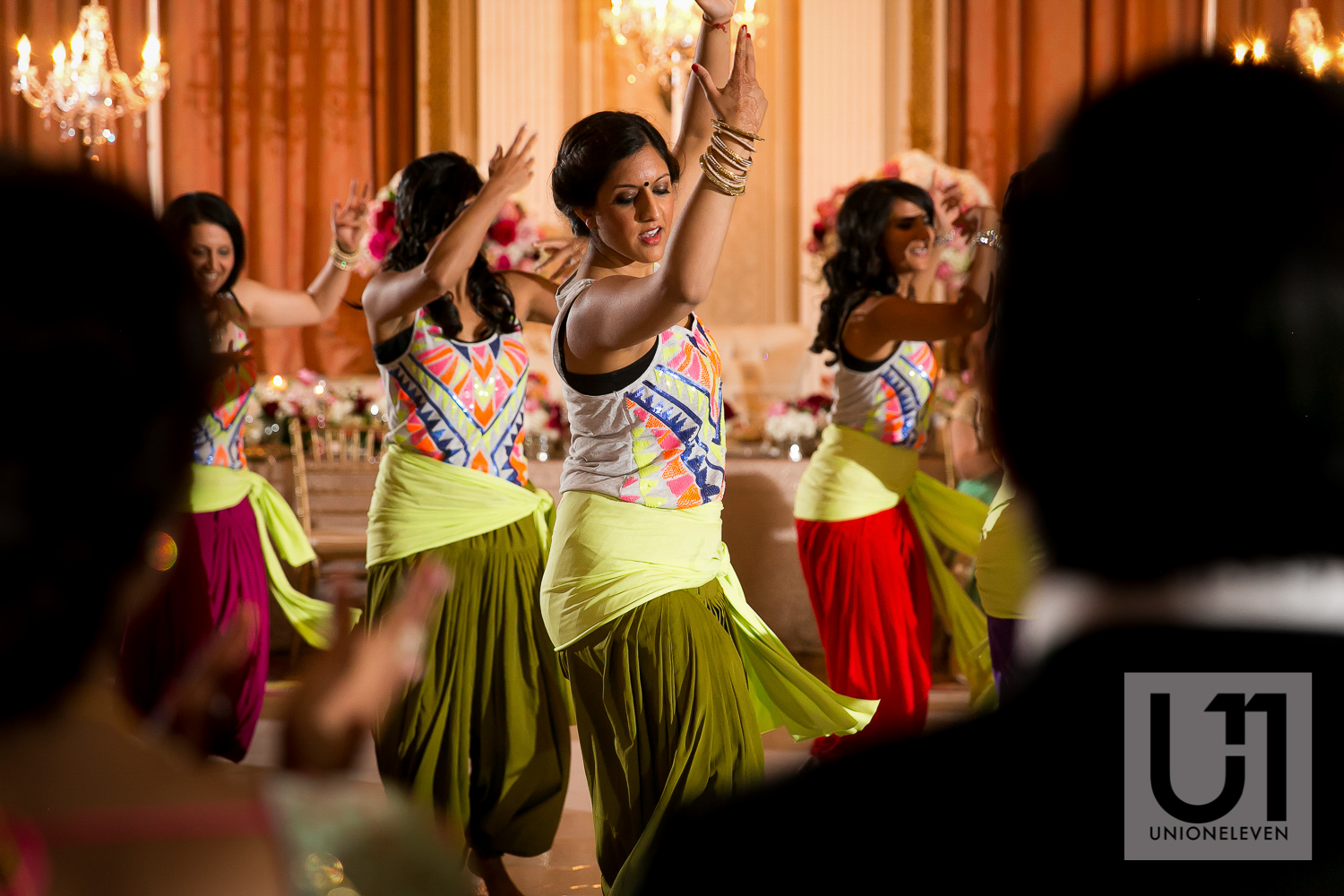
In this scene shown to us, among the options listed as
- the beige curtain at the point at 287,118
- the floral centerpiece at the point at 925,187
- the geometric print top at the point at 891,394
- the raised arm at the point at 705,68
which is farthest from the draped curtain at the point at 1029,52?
the raised arm at the point at 705,68

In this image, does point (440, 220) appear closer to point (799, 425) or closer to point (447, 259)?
point (447, 259)

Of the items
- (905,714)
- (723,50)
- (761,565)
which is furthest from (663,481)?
(761,565)

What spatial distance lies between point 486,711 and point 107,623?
2.50 m

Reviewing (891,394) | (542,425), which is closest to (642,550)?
(891,394)

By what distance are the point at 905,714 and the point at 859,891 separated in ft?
10.5

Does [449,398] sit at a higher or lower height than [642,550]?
higher

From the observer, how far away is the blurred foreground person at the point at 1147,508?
23.1 inches

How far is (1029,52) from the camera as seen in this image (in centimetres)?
800

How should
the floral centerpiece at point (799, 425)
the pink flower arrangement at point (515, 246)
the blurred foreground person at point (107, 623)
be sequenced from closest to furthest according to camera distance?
1. the blurred foreground person at point (107, 623)
2. the pink flower arrangement at point (515, 246)
3. the floral centerpiece at point (799, 425)

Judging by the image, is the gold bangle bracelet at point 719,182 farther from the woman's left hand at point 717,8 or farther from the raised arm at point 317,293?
the raised arm at point 317,293

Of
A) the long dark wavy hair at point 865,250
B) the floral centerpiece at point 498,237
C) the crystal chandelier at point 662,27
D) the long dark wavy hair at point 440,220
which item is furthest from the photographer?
the crystal chandelier at point 662,27

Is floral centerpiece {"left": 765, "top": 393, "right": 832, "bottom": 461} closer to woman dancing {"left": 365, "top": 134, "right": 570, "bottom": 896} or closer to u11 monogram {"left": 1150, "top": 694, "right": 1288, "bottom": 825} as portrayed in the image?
woman dancing {"left": 365, "top": 134, "right": 570, "bottom": 896}

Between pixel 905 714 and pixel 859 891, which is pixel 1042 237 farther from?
pixel 905 714

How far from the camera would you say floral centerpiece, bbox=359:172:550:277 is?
410 cm
